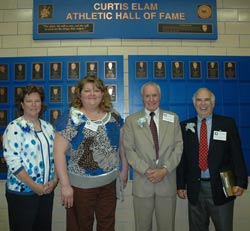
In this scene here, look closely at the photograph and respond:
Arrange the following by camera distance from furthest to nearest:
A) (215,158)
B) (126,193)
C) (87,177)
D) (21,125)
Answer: (126,193) < (215,158) < (21,125) < (87,177)

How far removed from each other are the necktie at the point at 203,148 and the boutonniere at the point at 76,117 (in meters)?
1.09

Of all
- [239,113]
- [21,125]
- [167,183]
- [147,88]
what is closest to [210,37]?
[239,113]

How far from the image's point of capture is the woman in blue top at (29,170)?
184 centimetres

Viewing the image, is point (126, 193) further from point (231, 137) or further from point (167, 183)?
point (231, 137)

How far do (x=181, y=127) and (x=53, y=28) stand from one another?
193 cm

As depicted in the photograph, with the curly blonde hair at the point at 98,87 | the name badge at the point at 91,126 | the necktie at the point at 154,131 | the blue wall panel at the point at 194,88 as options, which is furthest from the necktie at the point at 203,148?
the name badge at the point at 91,126

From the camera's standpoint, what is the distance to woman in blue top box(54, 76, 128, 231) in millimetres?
1778

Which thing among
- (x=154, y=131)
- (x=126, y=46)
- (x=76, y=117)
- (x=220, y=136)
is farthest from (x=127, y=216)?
(x=126, y=46)

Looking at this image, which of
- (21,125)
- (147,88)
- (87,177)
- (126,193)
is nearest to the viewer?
(87,177)

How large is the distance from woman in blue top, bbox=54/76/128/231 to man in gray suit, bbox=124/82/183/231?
1.14 feet

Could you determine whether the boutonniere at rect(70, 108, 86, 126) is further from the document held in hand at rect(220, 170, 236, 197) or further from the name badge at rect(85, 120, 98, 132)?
the document held in hand at rect(220, 170, 236, 197)

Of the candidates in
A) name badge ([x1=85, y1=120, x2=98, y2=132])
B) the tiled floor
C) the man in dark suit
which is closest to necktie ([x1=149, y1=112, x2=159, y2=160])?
the man in dark suit

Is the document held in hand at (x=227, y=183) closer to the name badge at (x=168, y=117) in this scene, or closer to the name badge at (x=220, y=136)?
the name badge at (x=220, y=136)

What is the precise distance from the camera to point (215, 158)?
214 centimetres
